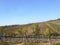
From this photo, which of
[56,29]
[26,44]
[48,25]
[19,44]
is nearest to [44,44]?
[19,44]

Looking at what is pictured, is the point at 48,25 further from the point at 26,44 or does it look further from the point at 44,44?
the point at 26,44

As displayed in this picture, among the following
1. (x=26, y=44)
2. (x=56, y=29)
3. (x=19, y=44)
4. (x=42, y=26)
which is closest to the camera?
(x=26, y=44)

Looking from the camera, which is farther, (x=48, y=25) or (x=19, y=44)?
(x=48, y=25)

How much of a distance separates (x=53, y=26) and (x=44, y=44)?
305ft

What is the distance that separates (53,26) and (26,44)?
147 m

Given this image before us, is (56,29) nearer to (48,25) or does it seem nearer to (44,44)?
(48,25)

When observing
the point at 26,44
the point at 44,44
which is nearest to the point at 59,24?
the point at 44,44

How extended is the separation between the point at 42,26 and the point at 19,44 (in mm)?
95627

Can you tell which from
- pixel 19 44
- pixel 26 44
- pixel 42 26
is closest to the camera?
pixel 26 44

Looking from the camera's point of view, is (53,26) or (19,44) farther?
(53,26)

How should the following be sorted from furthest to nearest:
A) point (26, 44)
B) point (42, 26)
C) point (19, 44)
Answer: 1. point (42, 26)
2. point (19, 44)
3. point (26, 44)

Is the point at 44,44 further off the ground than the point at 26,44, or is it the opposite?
the point at 26,44

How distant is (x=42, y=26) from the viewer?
180000 mm

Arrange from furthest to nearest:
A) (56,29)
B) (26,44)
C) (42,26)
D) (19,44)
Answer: (42,26)
(56,29)
(19,44)
(26,44)
